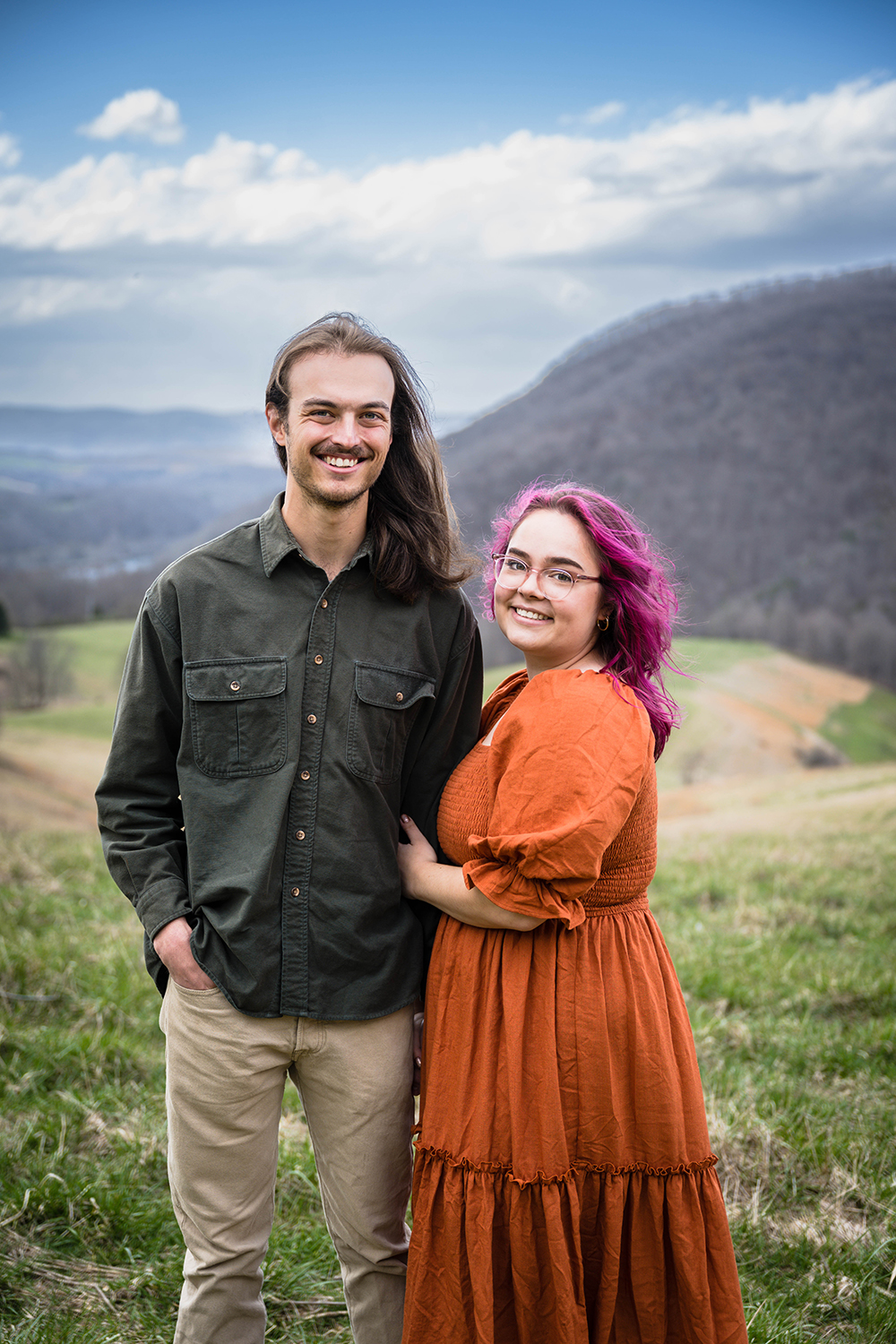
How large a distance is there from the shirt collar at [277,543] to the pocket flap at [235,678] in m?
0.21

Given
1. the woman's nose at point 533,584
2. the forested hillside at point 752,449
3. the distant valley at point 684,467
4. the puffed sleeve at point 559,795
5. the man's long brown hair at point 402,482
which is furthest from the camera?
the forested hillside at point 752,449

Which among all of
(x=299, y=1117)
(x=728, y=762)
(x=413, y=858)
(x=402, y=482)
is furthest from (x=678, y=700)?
(x=413, y=858)

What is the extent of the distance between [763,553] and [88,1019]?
10.6 meters

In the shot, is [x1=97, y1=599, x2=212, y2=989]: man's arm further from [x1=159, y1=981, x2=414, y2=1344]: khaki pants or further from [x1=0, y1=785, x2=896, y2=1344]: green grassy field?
[x1=0, y1=785, x2=896, y2=1344]: green grassy field

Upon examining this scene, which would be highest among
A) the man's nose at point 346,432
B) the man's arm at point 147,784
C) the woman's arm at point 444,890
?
the man's nose at point 346,432

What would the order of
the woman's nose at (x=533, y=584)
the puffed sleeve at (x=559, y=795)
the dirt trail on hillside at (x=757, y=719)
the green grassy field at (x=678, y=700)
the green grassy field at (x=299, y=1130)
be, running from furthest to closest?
the dirt trail on hillside at (x=757, y=719), the green grassy field at (x=678, y=700), the green grassy field at (x=299, y=1130), the woman's nose at (x=533, y=584), the puffed sleeve at (x=559, y=795)

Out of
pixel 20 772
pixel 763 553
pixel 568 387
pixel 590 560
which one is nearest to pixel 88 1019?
pixel 590 560

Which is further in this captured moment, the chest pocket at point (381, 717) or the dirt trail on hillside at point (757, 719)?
the dirt trail on hillside at point (757, 719)

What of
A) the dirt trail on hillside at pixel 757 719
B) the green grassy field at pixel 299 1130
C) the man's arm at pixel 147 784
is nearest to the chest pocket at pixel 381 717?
the man's arm at pixel 147 784

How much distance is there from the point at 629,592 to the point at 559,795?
1.67 feet

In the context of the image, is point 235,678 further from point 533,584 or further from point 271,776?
point 533,584

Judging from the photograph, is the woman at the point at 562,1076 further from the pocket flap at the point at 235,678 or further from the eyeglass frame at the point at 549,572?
the pocket flap at the point at 235,678

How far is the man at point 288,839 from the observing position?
6.54 ft

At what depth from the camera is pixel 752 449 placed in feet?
43.8
